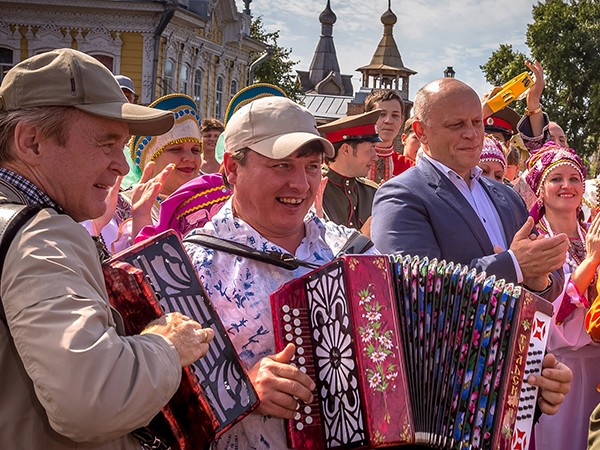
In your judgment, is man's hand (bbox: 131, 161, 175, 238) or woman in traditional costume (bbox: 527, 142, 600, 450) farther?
woman in traditional costume (bbox: 527, 142, 600, 450)

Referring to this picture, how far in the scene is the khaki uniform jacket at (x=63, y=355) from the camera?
1659 millimetres

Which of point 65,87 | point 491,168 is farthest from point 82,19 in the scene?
point 65,87

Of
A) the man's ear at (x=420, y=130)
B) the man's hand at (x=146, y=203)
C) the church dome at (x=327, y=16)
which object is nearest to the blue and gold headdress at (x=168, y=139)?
the man's hand at (x=146, y=203)

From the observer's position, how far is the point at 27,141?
1.94 metres

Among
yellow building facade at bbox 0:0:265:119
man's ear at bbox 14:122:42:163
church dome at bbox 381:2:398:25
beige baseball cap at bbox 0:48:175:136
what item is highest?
church dome at bbox 381:2:398:25

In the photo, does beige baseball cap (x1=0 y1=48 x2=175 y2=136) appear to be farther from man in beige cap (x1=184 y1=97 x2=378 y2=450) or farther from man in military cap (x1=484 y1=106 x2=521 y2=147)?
man in military cap (x1=484 y1=106 x2=521 y2=147)

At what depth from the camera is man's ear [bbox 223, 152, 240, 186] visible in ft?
9.46

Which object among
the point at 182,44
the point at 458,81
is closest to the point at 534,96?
the point at 458,81

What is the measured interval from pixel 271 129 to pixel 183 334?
100cm

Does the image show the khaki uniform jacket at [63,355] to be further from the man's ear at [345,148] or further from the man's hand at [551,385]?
the man's ear at [345,148]

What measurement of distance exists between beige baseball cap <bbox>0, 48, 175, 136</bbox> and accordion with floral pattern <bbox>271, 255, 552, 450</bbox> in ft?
2.65

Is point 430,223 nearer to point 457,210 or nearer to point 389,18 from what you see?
point 457,210

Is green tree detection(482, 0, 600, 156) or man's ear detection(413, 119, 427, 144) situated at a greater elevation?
green tree detection(482, 0, 600, 156)

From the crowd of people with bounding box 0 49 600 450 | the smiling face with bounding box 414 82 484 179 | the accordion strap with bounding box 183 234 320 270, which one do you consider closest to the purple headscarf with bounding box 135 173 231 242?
the crowd of people with bounding box 0 49 600 450
